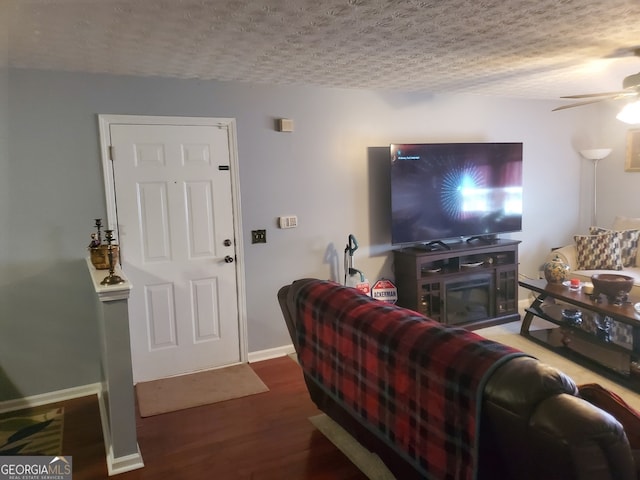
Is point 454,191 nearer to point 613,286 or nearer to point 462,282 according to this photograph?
point 462,282

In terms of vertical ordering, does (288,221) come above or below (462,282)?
above

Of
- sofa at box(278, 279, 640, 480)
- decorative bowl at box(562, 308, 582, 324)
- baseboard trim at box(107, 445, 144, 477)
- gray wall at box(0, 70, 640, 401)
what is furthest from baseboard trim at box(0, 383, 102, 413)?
decorative bowl at box(562, 308, 582, 324)

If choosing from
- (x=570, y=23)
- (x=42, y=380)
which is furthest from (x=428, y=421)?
(x=42, y=380)

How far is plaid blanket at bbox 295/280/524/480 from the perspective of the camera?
1672mm

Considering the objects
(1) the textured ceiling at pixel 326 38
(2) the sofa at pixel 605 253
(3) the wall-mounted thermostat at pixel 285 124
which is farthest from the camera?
(2) the sofa at pixel 605 253

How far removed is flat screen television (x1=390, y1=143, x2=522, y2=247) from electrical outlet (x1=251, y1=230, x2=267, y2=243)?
116 centimetres

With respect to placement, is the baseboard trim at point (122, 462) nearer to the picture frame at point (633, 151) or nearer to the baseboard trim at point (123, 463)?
the baseboard trim at point (123, 463)

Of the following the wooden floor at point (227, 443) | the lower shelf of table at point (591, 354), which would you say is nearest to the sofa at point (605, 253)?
the lower shelf of table at point (591, 354)

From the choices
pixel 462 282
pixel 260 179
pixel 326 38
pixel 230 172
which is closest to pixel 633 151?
pixel 462 282

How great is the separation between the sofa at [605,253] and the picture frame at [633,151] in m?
0.64

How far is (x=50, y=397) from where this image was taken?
3.45 metres

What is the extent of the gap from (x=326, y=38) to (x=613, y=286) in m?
2.78

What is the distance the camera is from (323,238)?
4285mm

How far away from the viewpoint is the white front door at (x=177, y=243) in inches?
141
